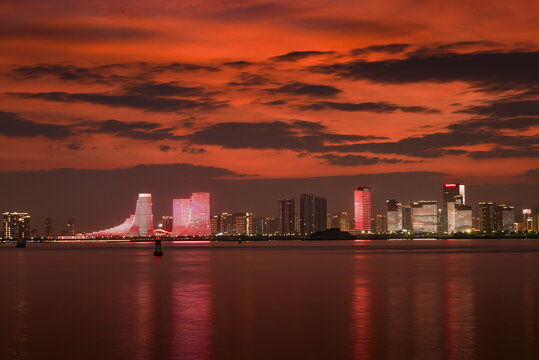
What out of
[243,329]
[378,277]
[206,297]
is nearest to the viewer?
[243,329]

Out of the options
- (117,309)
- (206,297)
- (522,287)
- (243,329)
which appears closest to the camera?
(243,329)

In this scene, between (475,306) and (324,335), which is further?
(475,306)

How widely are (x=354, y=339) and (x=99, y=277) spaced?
3970 centimetres

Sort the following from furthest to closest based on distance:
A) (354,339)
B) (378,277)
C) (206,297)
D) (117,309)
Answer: (378,277), (206,297), (117,309), (354,339)

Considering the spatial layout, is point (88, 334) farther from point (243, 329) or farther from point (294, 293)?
point (294, 293)

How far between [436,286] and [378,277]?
34.4ft

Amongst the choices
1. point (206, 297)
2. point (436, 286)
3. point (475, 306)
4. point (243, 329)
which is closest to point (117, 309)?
point (206, 297)

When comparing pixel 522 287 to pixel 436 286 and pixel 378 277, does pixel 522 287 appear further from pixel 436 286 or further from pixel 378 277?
pixel 378 277

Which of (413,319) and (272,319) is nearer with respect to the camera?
(413,319)

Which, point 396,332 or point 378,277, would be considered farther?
point 378,277

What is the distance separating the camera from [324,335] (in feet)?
87.6

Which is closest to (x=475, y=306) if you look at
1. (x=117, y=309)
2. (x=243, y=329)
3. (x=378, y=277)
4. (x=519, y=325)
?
(x=519, y=325)

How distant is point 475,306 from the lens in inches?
1453

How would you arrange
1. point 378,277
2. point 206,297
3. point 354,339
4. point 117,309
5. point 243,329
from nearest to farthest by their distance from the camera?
point 354,339
point 243,329
point 117,309
point 206,297
point 378,277
